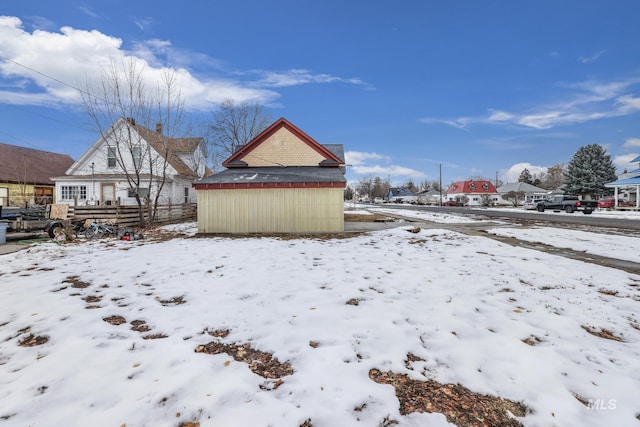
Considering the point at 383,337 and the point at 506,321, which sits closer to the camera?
A: the point at 383,337

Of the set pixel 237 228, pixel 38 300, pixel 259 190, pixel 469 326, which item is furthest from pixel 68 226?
pixel 469 326

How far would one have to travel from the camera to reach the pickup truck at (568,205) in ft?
84.6

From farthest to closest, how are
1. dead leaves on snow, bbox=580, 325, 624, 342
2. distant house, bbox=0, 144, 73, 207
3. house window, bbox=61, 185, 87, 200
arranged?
distant house, bbox=0, 144, 73, 207
house window, bbox=61, 185, 87, 200
dead leaves on snow, bbox=580, 325, 624, 342

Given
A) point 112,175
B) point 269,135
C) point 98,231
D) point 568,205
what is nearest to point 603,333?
point 98,231

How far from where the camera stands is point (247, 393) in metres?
2.23

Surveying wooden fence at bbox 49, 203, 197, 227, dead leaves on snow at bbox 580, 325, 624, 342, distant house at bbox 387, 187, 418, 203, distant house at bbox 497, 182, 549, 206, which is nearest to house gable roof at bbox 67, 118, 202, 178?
wooden fence at bbox 49, 203, 197, 227

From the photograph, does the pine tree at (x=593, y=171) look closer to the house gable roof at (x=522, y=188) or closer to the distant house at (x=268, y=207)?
the house gable roof at (x=522, y=188)

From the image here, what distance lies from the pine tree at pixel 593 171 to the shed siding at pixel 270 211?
53.0 m

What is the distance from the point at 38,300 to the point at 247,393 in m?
4.04

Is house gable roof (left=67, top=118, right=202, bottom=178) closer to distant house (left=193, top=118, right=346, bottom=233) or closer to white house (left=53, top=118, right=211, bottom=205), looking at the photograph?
white house (left=53, top=118, right=211, bottom=205)

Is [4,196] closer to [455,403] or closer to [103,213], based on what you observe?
[103,213]

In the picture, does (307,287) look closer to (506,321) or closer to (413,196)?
(506,321)

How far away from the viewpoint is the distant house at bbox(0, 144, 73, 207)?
24531 millimetres

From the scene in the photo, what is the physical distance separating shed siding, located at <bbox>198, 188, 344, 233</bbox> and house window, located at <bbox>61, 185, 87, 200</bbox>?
14.5 meters
